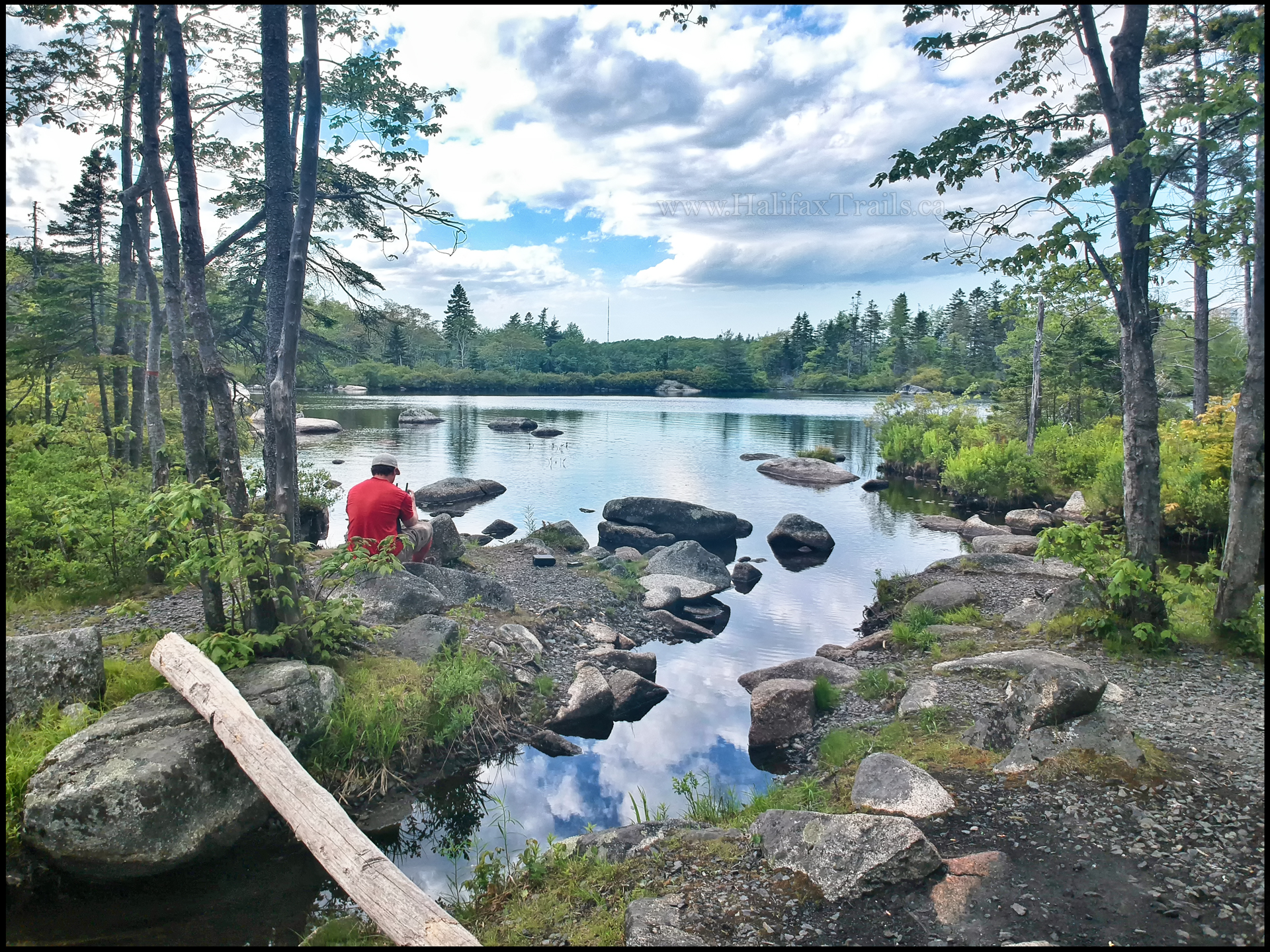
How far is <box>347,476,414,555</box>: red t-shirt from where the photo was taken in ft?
31.0

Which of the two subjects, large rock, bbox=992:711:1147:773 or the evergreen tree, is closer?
large rock, bbox=992:711:1147:773

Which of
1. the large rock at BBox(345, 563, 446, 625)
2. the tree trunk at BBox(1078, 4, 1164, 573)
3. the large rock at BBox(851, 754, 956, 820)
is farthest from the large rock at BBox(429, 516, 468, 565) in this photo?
the tree trunk at BBox(1078, 4, 1164, 573)

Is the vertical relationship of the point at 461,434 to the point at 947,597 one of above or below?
above

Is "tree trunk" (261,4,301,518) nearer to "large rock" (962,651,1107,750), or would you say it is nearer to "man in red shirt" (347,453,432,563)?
"man in red shirt" (347,453,432,563)

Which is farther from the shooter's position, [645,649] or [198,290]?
[645,649]

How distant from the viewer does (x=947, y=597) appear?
36.7 feet

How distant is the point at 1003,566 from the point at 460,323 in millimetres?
97783

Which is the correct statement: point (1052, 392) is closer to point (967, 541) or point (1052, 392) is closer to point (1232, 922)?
point (967, 541)

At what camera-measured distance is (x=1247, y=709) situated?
6051 mm

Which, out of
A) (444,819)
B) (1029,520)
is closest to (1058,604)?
(444,819)

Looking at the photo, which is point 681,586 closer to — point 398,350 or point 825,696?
point 825,696

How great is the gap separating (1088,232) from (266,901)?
29.5ft

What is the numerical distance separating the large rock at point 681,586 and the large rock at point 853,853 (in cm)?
854

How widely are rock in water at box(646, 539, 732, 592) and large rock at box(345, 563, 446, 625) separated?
592 centimetres
